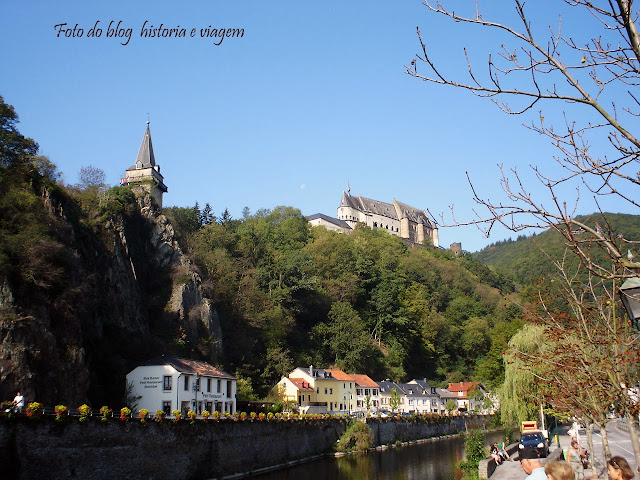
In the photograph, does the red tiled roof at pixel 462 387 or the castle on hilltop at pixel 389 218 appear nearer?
the red tiled roof at pixel 462 387

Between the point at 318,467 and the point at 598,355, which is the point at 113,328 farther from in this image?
the point at 598,355

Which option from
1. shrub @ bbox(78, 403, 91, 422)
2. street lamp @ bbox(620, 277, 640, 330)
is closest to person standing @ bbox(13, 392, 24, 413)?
shrub @ bbox(78, 403, 91, 422)

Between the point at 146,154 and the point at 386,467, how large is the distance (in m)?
43.6

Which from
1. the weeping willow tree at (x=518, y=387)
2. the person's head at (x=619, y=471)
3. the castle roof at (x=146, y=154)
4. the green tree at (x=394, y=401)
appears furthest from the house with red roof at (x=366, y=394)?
the person's head at (x=619, y=471)

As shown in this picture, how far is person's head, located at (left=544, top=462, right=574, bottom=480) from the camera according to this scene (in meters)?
6.12

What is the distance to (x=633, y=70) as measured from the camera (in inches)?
232

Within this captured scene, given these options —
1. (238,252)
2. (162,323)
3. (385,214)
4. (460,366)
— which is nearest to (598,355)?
(162,323)

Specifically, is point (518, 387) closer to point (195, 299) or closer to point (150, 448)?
point (150, 448)

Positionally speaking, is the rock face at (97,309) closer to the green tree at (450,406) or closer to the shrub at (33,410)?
→ the shrub at (33,410)

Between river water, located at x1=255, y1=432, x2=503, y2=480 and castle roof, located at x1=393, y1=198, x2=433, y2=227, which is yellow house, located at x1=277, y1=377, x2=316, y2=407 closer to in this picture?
river water, located at x1=255, y1=432, x2=503, y2=480

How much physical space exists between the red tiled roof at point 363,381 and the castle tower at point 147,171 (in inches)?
1172

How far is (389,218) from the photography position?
15450cm

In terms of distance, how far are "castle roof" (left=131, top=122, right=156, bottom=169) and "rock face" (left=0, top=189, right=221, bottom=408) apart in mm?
11691

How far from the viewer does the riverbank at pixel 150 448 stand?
20.2 meters
